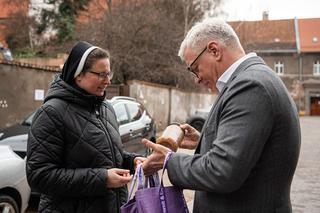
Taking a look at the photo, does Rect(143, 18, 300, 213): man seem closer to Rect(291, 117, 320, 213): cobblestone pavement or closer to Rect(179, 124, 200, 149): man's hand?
Rect(179, 124, 200, 149): man's hand

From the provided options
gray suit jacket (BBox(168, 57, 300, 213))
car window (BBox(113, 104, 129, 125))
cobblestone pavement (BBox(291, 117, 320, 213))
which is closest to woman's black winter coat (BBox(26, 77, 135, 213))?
gray suit jacket (BBox(168, 57, 300, 213))

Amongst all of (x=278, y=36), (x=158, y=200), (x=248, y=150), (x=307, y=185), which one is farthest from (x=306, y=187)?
(x=278, y=36)

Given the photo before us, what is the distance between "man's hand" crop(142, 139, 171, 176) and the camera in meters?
2.21

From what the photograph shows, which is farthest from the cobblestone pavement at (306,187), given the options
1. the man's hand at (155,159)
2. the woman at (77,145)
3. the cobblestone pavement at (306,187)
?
the man's hand at (155,159)

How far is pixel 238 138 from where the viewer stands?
6.07 feet

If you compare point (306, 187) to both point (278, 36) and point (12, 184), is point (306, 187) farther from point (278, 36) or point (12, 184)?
Answer: point (278, 36)

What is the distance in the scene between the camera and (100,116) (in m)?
2.81

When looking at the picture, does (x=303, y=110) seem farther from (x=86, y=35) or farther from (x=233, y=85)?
(x=233, y=85)

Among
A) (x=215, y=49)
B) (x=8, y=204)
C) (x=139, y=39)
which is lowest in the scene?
(x=8, y=204)

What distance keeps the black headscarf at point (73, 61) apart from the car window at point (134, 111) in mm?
7228

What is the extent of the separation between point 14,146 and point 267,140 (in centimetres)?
582

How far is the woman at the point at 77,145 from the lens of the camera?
2.53 metres

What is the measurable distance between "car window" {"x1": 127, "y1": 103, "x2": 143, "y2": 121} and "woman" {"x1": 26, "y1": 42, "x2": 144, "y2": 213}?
23.6 feet

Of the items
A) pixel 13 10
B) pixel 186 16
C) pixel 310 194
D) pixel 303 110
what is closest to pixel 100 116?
pixel 310 194
